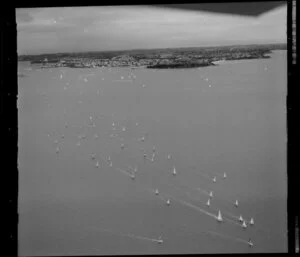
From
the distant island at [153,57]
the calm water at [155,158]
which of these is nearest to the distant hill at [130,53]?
the distant island at [153,57]

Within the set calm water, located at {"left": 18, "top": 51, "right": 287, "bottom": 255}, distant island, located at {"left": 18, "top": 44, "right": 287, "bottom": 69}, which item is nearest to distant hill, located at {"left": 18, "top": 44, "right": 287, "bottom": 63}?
distant island, located at {"left": 18, "top": 44, "right": 287, "bottom": 69}

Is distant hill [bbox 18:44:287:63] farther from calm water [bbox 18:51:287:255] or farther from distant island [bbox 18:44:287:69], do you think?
calm water [bbox 18:51:287:255]

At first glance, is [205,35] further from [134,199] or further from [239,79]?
[134,199]

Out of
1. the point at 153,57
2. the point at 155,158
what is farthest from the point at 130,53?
the point at 155,158

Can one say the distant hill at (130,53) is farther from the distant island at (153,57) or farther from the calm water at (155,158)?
the calm water at (155,158)

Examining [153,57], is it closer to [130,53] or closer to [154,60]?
[154,60]
